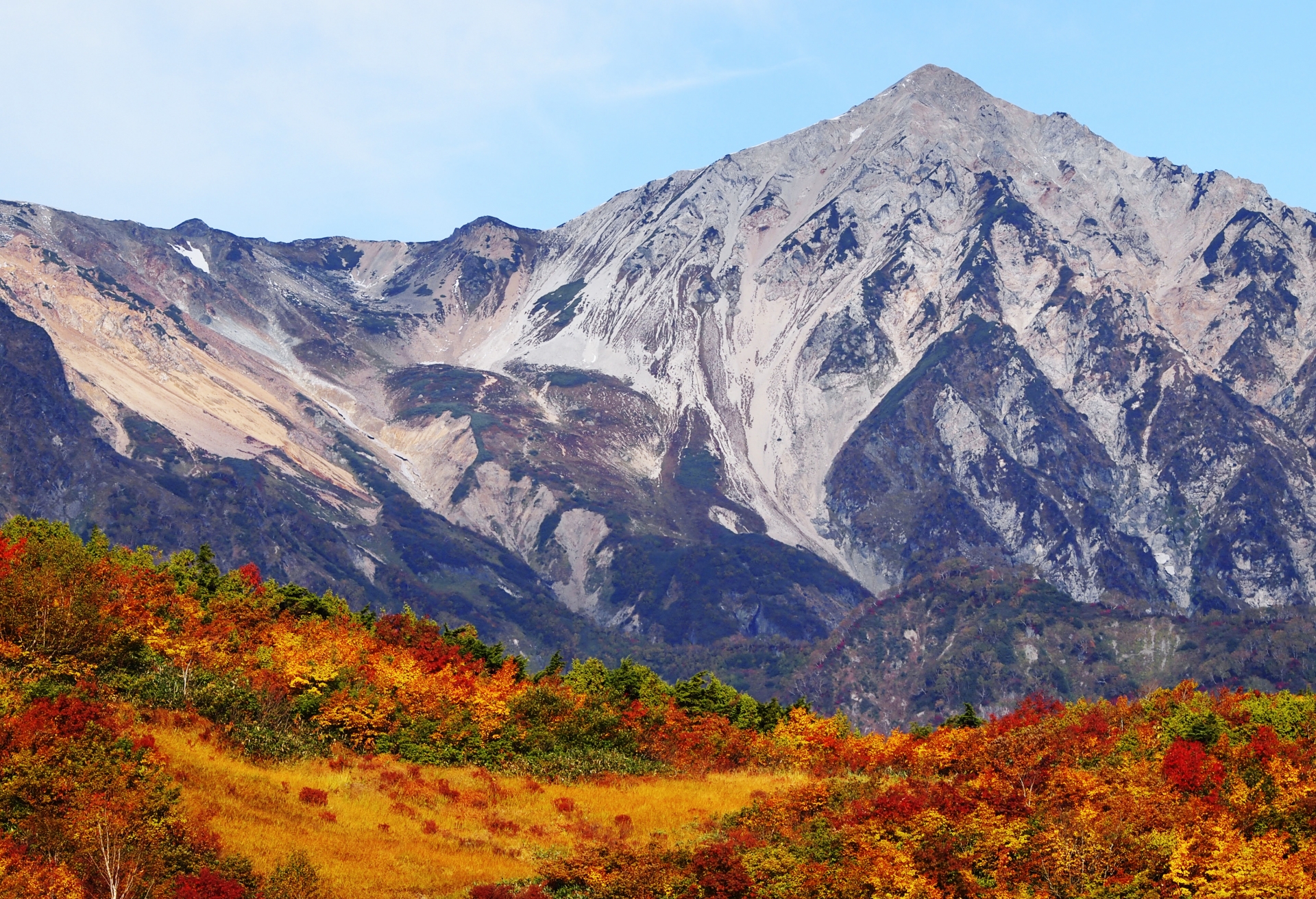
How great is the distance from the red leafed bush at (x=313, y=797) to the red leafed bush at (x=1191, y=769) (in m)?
45.4

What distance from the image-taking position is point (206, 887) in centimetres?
5022

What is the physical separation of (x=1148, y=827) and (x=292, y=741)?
162ft

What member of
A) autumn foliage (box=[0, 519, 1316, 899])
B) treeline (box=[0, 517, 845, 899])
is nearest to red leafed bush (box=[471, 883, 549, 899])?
autumn foliage (box=[0, 519, 1316, 899])

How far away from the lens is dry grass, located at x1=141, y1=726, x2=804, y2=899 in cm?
5919

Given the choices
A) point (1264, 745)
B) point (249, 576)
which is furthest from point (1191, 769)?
point (249, 576)

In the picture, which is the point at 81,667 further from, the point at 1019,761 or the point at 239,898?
the point at 1019,761

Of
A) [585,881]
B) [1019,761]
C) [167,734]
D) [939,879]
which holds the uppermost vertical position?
[1019,761]

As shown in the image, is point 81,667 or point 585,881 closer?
point 585,881

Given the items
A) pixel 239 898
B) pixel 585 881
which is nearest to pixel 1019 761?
pixel 585 881

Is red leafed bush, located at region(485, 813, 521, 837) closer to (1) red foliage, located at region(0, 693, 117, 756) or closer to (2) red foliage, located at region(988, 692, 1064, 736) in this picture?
(1) red foliage, located at region(0, 693, 117, 756)

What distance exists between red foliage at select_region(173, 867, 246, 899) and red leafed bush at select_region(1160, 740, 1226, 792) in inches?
1872

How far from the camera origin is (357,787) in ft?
238

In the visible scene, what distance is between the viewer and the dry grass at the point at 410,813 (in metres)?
59.2

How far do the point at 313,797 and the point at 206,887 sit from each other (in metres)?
16.8
